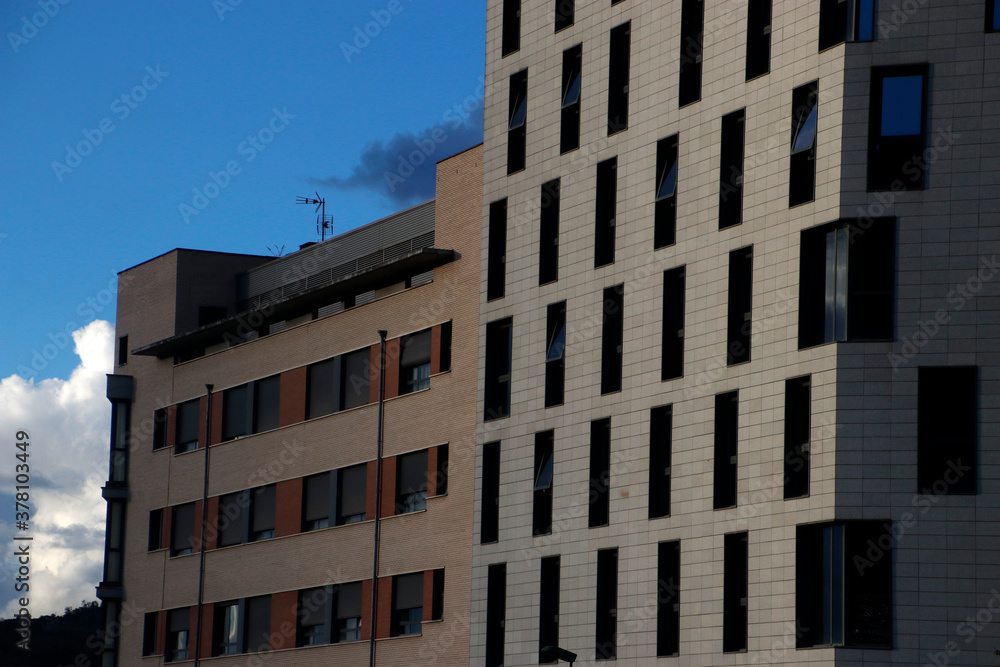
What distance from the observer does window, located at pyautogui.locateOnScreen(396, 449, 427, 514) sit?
133 feet

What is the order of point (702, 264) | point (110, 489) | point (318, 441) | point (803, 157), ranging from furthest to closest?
point (110, 489) < point (318, 441) < point (702, 264) < point (803, 157)

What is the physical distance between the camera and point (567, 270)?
118 feet

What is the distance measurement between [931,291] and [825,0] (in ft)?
20.7

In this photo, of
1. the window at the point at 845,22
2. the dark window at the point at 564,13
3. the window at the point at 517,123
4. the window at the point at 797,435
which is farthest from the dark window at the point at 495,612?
the window at the point at 845,22

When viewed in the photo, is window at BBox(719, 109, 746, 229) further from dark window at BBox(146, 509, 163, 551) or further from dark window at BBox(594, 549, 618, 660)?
dark window at BBox(146, 509, 163, 551)

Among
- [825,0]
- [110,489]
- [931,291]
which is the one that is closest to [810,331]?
[931,291]

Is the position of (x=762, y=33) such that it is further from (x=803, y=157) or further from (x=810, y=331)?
(x=810, y=331)

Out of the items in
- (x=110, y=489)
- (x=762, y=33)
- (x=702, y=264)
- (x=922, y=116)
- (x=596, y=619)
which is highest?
(x=762, y=33)

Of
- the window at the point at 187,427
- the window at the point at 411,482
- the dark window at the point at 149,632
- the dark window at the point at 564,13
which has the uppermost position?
the dark window at the point at 564,13

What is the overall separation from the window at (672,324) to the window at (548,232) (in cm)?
438

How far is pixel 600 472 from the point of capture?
3403 cm

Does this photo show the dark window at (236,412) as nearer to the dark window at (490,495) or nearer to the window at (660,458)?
the dark window at (490,495)

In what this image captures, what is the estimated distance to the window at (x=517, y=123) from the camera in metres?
38.3

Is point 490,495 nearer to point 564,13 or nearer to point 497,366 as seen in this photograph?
point 497,366
